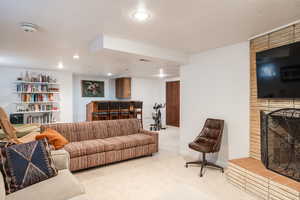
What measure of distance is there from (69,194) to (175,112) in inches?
262

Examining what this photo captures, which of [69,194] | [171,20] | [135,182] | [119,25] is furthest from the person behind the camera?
[135,182]

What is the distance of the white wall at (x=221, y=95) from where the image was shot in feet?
9.90

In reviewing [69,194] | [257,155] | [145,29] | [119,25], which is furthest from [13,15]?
[257,155]

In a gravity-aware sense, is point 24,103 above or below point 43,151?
above

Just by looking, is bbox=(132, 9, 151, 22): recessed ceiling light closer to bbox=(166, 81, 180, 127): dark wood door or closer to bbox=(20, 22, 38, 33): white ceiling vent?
bbox=(20, 22, 38, 33): white ceiling vent

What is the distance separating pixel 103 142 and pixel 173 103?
5129 millimetres

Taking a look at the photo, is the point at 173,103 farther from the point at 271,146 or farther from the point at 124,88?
the point at 271,146

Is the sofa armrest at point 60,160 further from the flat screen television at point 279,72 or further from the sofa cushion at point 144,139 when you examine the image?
the flat screen television at point 279,72

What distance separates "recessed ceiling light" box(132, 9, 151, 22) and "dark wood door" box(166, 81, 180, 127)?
5788mm

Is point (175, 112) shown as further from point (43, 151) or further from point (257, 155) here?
point (43, 151)

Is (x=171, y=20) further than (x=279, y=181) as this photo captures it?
Yes

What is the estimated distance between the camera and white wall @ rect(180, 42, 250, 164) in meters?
3.02

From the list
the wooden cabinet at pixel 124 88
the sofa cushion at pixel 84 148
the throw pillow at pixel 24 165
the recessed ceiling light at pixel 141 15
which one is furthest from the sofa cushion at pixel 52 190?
the wooden cabinet at pixel 124 88

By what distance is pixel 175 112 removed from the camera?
793cm
